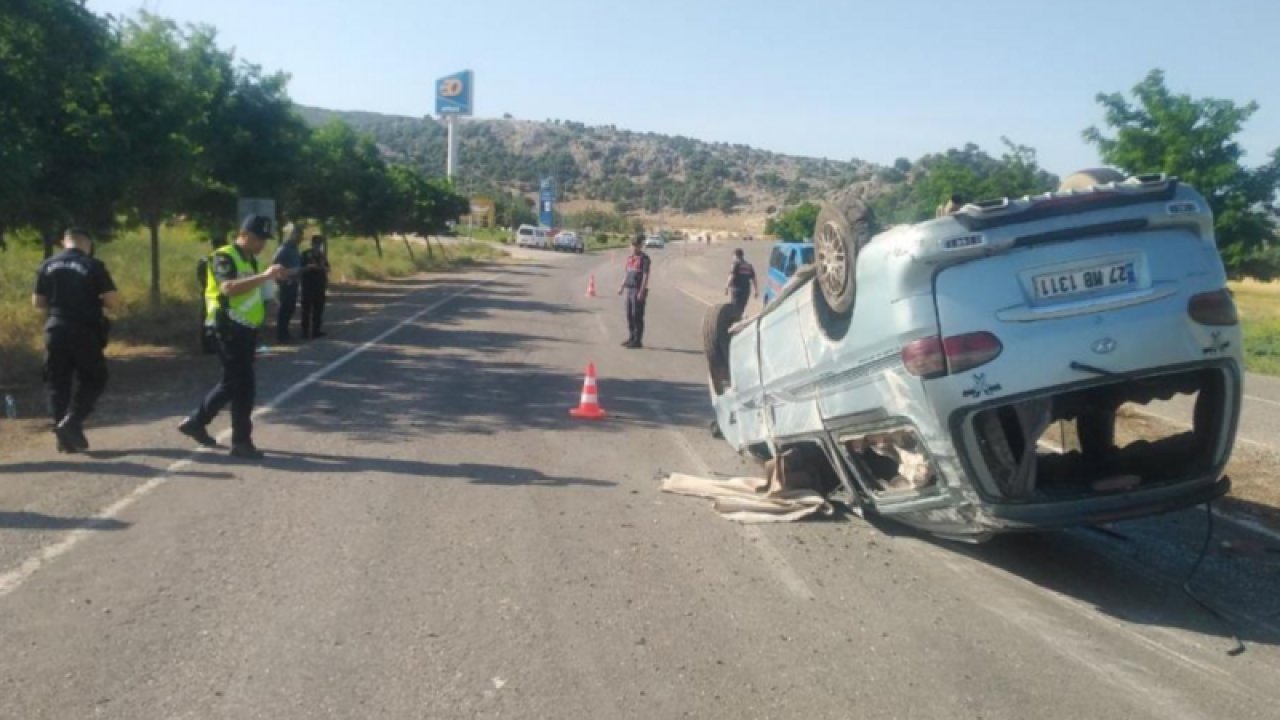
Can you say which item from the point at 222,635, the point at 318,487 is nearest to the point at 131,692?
the point at 222,635

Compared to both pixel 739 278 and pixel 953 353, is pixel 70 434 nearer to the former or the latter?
pixel 953 353

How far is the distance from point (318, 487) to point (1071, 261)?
511cm

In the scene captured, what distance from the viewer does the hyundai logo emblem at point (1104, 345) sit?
5.67 m

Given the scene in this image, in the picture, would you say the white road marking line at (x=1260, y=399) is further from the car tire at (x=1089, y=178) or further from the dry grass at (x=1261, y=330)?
the car tire at (x=1089, y=178)

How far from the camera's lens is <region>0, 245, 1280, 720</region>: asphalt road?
468cm

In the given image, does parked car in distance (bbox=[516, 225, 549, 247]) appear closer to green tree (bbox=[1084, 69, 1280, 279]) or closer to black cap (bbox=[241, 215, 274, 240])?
green tree (bbox=[1084, 69, 1280, 279])

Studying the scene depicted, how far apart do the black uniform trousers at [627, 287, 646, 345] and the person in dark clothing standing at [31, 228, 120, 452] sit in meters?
10.3

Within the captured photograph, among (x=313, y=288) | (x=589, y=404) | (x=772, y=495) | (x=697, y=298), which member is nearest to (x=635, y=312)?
(x=313, y=288)

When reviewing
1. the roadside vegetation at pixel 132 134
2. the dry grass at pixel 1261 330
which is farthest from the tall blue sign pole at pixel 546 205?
the roadside vegetation at pixel 132 134

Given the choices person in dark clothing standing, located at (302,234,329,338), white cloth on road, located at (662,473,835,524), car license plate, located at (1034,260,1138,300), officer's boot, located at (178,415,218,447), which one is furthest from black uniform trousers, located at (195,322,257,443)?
person in dark clothing standing, located at (302,234,329,338)

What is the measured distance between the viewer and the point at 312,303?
19.0m

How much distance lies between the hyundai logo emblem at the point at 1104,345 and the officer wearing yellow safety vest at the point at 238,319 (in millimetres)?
5817

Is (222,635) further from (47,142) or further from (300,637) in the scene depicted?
(47,142)

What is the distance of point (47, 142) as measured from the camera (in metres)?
14.0
